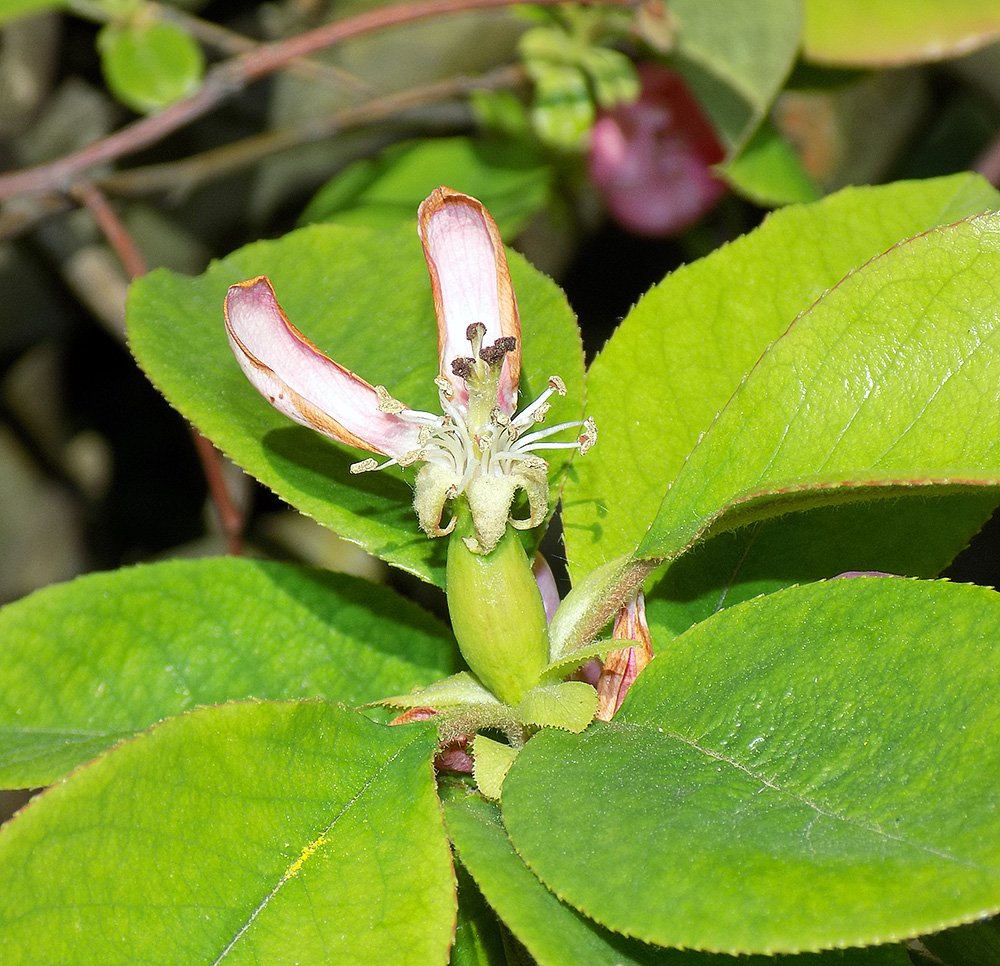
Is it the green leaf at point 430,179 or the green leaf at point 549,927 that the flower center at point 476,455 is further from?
the green leaf at point 430,179

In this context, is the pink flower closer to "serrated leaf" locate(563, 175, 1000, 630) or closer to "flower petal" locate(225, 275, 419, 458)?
"serrated leaf" locate(563, 175, 1000, 630)

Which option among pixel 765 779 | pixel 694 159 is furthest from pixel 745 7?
pixel 765 779

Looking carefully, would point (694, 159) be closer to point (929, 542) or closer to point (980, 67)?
point (980, 67)

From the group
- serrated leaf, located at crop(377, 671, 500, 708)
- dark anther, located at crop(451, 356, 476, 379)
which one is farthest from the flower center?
serrated leaf, located at crop(377, 671, 500, 708)

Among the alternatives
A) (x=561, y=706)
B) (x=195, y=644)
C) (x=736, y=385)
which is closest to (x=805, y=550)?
(x=736, y=385)

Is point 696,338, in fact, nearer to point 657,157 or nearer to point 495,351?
point 495,351

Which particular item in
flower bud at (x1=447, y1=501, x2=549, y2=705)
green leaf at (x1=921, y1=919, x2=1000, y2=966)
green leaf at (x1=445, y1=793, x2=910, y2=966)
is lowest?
green leaf at (x1=921, y1=919, x2=1000, y2=966)
